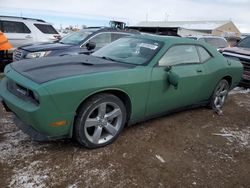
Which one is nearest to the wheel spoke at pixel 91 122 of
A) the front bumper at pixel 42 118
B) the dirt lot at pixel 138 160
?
the front bumper at pixel 42 118

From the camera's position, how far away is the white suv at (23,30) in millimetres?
9547

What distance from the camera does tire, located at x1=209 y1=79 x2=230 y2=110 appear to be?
5.24 meters

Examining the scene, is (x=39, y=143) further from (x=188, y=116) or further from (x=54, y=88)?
(x=188, y=116)

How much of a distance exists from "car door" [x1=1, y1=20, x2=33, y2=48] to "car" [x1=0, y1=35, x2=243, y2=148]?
636 cm

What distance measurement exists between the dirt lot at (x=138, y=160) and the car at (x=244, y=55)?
350 cm

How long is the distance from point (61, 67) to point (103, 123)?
93cm

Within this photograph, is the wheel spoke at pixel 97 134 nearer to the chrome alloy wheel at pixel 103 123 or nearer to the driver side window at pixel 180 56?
the chrome alloy wheel at pixel 103 123

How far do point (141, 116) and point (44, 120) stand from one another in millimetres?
1529

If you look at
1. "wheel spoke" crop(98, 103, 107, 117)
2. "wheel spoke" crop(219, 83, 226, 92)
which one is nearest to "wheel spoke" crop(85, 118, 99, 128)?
"wheel spoke" crop(98, 103, 107, 117)

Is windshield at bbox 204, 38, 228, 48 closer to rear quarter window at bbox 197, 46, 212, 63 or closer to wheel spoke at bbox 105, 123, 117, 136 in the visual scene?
rear quarter window at bbox 197, 46, 212, 63

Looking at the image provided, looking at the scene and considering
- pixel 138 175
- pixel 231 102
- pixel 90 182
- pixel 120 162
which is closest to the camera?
pixel 90 182

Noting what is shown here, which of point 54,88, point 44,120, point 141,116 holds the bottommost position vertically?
point 141,116

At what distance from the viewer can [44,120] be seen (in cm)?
284

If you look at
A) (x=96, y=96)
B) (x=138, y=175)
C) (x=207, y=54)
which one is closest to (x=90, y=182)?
(x=138, y=175)
